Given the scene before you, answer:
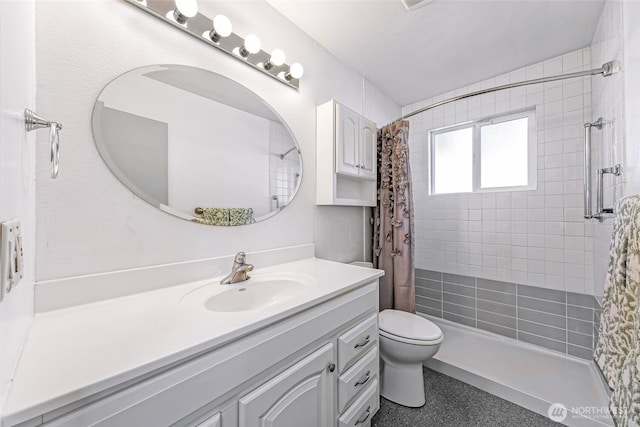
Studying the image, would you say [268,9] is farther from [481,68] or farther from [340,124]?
[481,68]

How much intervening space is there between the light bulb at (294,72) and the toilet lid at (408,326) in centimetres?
161

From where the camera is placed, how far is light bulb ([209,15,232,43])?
1100mm

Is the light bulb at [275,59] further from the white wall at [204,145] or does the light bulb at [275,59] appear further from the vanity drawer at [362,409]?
the vanity drawer at [362,409]

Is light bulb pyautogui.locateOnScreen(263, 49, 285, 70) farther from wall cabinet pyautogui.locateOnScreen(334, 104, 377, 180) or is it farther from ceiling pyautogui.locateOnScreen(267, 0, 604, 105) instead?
wall cabinet pyautogui.locateOnScreen(334, 104, 377, 180)

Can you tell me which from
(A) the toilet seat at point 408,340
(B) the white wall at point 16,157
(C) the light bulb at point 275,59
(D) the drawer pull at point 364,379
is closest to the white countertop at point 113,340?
(B) the white wall at point 16,157

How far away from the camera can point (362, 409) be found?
3.74ft

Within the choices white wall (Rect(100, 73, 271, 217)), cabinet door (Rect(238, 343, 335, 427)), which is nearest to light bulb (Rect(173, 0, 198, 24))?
white wall (Rect(100, 73, 271, 217))

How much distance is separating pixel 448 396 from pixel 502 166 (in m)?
1.86

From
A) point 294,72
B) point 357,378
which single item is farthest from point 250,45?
point 357,378

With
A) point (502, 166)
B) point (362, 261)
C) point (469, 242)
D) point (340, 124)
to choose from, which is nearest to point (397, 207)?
point (362, 261)

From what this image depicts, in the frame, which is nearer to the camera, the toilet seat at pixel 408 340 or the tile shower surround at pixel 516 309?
the toilet seat at pixel 408 340

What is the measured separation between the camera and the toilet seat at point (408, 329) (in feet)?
4.55

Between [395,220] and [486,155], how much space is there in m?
1.17

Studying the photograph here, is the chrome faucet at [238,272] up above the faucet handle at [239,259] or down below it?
below
